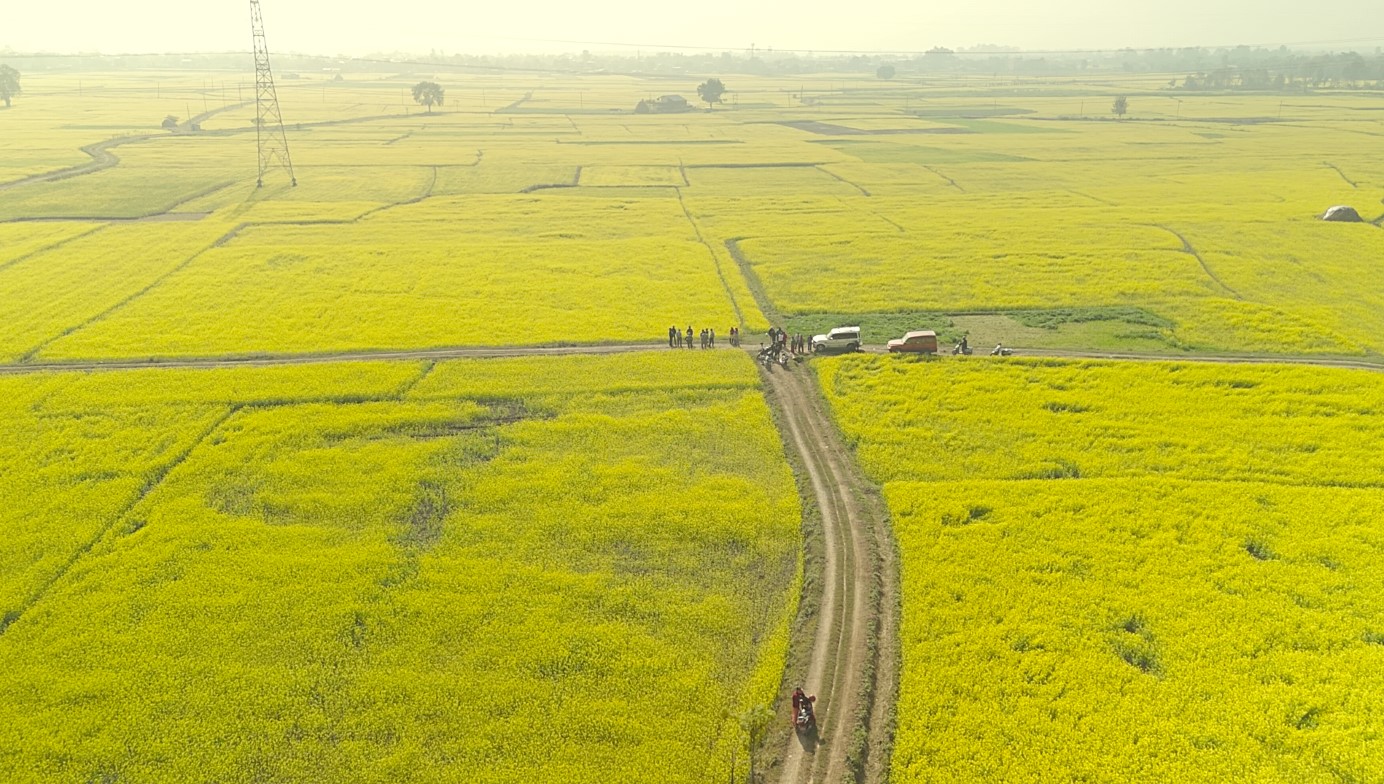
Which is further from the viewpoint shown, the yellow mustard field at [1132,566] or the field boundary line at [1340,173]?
the field boundary line at [1340,173]

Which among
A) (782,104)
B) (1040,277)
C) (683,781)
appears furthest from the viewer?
(782,104)

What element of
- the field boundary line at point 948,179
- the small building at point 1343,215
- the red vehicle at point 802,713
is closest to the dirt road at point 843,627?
the red vehicle at point 802,713

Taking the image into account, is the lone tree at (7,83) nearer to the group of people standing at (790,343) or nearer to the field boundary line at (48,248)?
the field boundary line at (48,248)

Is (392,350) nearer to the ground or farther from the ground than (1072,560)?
farther from the ground

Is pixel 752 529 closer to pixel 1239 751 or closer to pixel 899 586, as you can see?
pixel 899 586

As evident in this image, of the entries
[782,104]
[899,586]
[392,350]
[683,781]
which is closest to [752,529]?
[899,586]

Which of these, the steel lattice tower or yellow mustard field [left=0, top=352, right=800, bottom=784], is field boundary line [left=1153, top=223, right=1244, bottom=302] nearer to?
yellow mustard field [left=0, top=352, right=800, bottom=784]
